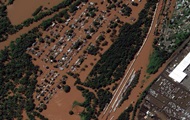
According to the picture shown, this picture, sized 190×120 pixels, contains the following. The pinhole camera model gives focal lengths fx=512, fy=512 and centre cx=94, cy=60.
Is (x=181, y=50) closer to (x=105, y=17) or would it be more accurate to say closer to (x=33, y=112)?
(x=105, y=17)

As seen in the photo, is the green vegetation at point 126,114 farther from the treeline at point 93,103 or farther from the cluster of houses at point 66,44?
the cluster of houses at point 66,44

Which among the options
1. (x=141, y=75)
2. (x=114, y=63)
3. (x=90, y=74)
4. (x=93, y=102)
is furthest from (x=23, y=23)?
(x=141, y=75)

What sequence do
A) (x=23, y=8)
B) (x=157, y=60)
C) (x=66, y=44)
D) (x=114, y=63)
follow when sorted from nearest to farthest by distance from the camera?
1. (x=157, y=60)
2. (x=114, y=63)
3. (x=66, y=44)
4. (x=23, y=8)

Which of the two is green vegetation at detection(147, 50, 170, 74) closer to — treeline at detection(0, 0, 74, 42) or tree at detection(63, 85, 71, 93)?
tree at detection(63, 85, 71, 93)

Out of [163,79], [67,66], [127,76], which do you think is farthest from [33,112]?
[163,79]

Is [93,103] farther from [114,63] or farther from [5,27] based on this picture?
[5,27]

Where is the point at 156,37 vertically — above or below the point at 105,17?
below

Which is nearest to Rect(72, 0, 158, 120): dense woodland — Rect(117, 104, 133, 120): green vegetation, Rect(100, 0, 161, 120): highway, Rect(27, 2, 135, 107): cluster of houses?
Rect(100, 0, 161, 120): highway
